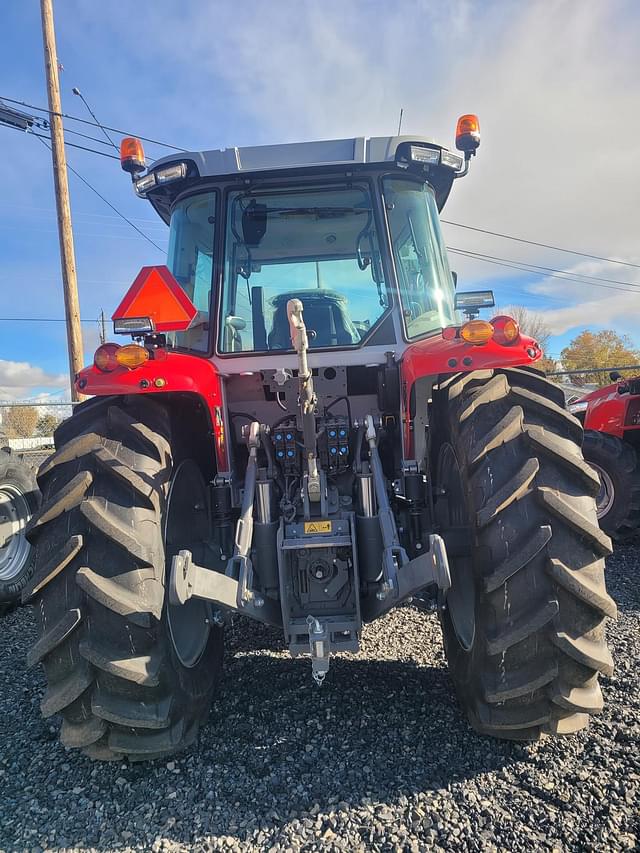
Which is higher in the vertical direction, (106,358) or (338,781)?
(106,358)

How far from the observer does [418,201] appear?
10.8 feet

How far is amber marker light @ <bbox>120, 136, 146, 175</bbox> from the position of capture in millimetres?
3475

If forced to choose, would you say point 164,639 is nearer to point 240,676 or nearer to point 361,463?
point 240,676

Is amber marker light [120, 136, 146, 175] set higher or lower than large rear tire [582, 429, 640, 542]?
higher

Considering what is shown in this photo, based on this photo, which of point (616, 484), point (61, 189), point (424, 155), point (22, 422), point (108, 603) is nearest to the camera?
point (108, 603)

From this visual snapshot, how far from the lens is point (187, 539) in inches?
116

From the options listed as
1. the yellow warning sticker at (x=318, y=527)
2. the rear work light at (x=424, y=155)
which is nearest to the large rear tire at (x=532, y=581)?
the yellow warning sticker at (x=318, y=527)

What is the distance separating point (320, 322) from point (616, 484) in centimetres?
401

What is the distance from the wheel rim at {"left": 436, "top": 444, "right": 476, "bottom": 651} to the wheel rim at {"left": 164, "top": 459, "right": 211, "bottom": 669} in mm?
1169

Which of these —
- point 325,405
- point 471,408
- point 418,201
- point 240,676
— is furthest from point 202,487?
point 418,201

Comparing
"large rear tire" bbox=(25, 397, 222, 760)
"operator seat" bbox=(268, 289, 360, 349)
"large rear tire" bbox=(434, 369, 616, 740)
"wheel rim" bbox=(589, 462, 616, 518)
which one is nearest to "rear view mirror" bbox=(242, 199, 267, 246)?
"operator seat" bbox=(268, 289, 360, 349)

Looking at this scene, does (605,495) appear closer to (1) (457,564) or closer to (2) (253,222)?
(1) (457,564)

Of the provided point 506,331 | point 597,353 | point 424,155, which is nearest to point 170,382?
point 506,331

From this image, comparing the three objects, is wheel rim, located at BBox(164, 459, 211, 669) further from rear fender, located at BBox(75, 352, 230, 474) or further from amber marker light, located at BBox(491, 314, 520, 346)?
amber marker light, located at BBox(491, 314, 520, 346)
